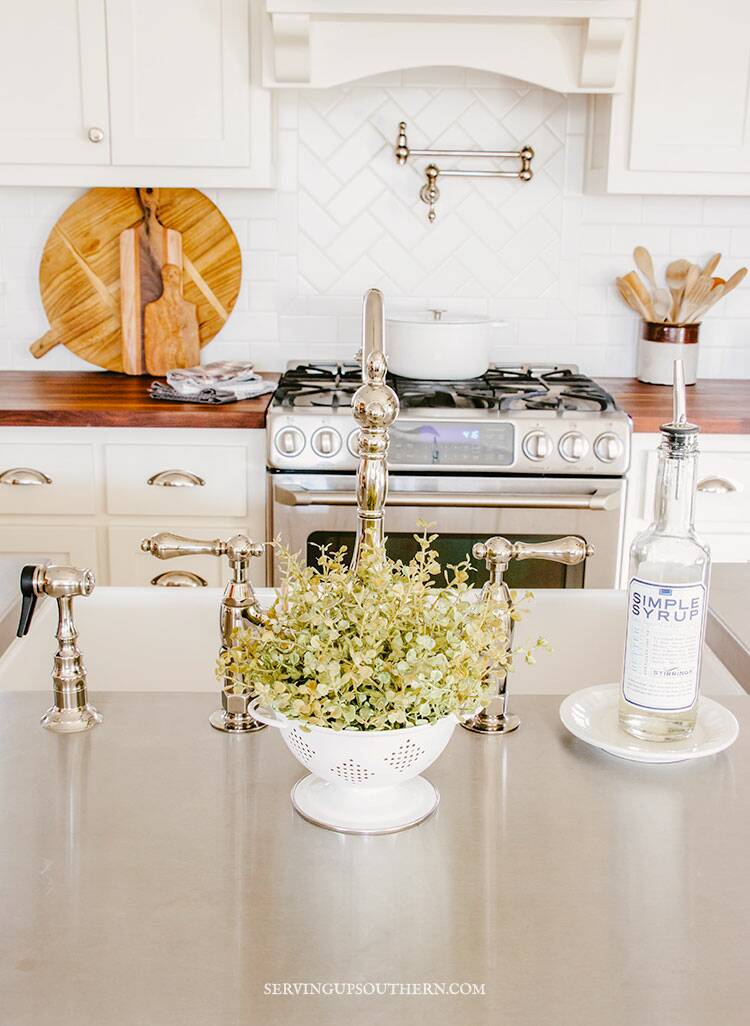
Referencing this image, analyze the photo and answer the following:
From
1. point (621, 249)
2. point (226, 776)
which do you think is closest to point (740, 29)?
point (621, 249)

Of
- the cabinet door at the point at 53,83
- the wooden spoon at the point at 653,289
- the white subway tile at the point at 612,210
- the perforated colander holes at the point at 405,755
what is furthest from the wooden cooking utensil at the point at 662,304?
the perforated colander holes at the point at 405,755

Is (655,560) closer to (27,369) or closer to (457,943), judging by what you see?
(457,943)

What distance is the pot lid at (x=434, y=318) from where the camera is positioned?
332cm

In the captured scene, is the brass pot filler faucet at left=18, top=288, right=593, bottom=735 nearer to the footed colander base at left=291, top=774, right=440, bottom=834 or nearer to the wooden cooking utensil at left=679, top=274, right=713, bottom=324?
the footed colander base at left=291, top=774, right=440, bottom=834

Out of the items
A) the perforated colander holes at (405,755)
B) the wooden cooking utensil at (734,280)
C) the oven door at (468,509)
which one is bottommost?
the oven door at (468,509)

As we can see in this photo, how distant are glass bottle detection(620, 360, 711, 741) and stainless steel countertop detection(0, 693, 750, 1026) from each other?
0.30ft

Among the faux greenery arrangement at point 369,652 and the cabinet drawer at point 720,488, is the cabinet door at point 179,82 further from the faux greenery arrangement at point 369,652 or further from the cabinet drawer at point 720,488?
the faux greenery arrangement at point 369,652

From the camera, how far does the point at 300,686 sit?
99 cm

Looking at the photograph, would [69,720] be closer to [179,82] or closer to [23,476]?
[23,476]

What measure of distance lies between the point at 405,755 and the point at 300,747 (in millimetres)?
97

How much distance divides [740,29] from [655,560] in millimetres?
2459

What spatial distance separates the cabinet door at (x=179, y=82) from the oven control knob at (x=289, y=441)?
809 millimetres

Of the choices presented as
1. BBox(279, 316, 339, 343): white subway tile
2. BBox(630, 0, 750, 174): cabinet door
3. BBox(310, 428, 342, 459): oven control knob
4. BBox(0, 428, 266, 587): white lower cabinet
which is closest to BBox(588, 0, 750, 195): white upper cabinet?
BBox(630, 0, 750, 174): cabinet door

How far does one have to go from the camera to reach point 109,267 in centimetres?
356
